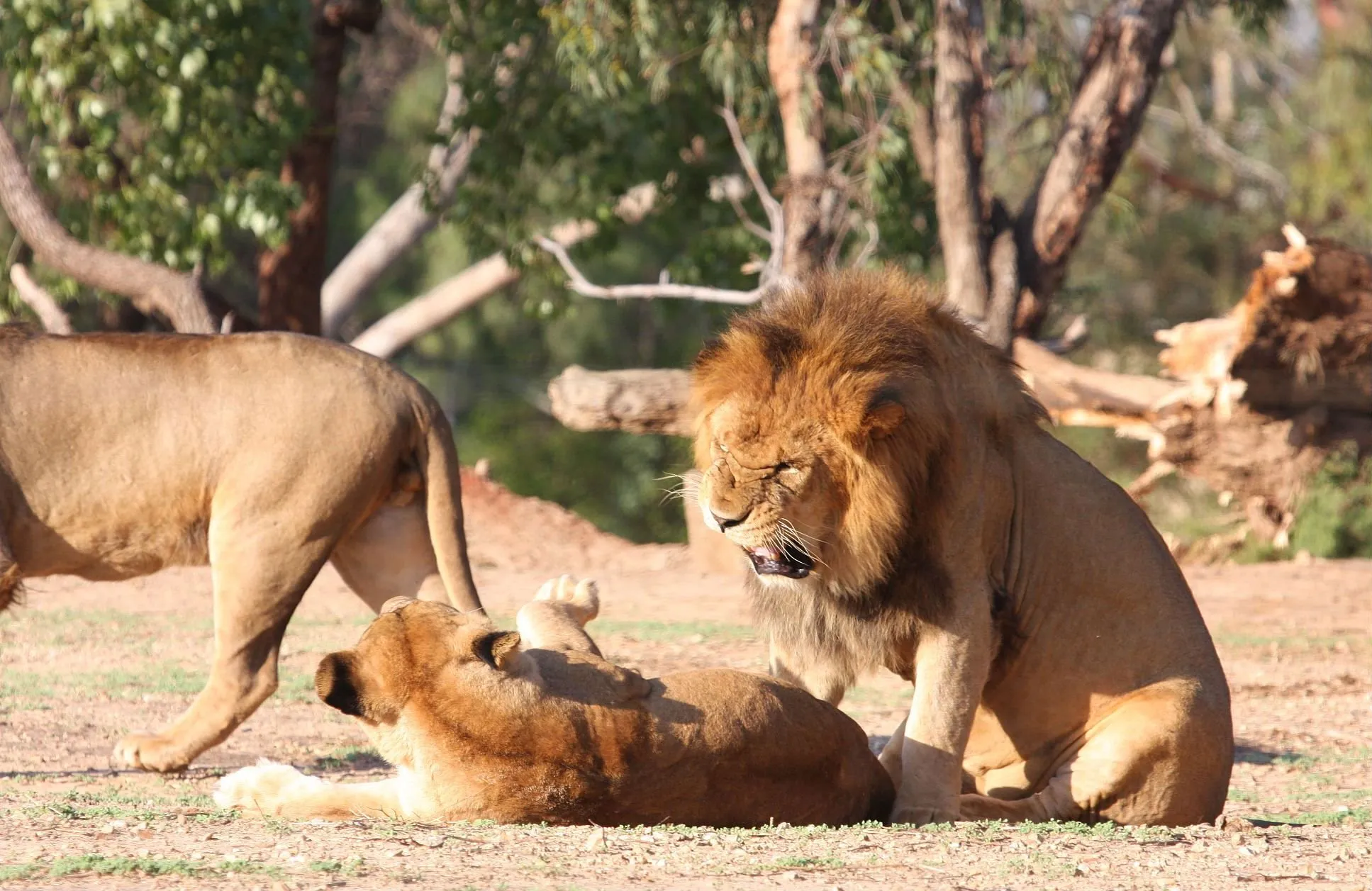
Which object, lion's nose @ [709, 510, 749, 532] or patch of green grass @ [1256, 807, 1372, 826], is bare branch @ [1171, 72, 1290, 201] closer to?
patch of green grass @ [1256, 807, 1372, 826]

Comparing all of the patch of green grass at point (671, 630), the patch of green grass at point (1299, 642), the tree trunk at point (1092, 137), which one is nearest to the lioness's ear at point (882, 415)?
the patch of green grass at point (671, 630)

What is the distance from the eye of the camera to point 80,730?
655cm

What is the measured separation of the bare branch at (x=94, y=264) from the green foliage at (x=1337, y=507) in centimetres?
831

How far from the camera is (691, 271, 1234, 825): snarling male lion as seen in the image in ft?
15.0

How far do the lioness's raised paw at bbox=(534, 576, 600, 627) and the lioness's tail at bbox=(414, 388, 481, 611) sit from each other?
0.71 metres

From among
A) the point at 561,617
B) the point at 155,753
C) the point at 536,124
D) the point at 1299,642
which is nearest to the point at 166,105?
the point at 536,124

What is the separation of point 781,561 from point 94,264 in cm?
960

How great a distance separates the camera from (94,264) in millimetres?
12961

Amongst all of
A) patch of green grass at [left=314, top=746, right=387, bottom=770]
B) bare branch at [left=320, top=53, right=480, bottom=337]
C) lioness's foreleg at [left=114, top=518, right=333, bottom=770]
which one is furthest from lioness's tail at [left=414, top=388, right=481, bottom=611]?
bare branch at [left=320, top=53, right=480, bottom=337]

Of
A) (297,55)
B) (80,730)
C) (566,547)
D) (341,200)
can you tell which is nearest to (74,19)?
(297,55)

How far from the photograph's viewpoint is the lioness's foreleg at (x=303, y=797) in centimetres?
435

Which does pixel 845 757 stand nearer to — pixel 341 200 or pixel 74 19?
pixel 74 19

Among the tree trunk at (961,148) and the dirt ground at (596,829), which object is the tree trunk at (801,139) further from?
the dirt ground at (596,829)

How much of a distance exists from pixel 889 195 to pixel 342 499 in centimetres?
839
